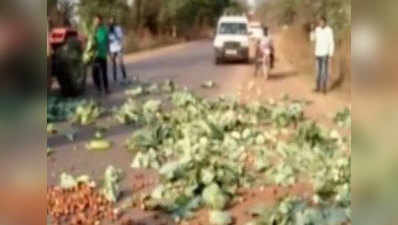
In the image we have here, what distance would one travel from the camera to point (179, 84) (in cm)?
1177

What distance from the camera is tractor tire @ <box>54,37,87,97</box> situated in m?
9.22

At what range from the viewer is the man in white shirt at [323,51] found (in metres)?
9.31

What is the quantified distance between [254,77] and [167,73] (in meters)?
1.78

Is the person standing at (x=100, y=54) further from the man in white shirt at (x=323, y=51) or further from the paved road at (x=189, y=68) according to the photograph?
the man in white shirt at (x=323, y=51)

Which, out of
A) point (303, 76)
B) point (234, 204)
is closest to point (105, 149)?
point (234, 204)

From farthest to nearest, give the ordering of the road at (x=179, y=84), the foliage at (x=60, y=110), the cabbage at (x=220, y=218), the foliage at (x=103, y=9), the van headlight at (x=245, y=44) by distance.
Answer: the van headlight at (x=245, y=44) < the foliage at (x=103, y=9) < the foliage at (x=60, y=110) < the road at (x=179, y=84) < the cabbage at (x=220, y=218)

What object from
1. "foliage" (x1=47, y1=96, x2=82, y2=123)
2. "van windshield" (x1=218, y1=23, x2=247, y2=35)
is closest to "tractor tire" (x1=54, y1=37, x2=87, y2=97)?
"foliage" (x1=47, y1=96, x2=82, y2=123)

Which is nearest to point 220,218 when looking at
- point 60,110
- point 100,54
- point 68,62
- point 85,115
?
point 85,115

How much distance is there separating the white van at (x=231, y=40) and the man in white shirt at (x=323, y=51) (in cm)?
668

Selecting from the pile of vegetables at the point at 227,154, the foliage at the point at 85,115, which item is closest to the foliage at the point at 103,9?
the foliage at the point at 85,115

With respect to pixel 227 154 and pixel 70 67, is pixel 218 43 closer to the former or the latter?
pixel 70 67

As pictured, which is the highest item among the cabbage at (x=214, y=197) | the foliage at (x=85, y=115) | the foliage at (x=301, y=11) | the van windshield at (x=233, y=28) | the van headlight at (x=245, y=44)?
the foliage at (x=301, y=11)

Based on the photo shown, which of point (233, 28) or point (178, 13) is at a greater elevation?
point (178, 13)

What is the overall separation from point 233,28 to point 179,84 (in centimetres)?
582
